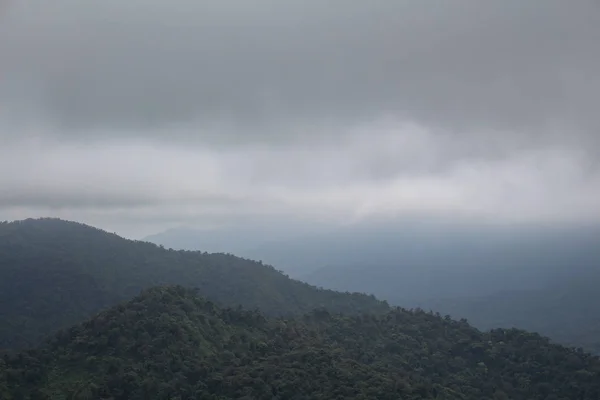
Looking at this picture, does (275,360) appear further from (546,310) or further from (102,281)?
(546,310)

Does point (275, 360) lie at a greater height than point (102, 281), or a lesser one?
lesser

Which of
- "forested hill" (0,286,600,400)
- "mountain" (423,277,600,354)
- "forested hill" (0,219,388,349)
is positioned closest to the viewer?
"forested hill" (0,286,600,400)

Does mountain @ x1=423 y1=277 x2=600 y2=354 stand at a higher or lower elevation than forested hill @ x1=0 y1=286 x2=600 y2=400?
higher

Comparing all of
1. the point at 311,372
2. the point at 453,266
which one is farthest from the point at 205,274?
the point at 453,266

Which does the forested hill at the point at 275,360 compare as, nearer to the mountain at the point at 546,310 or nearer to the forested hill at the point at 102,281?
the forested hill at the point at 102,281

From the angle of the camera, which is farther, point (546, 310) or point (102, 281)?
point (546, 310)

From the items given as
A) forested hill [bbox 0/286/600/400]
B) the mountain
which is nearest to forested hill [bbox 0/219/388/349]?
forested hill [bbox 0/286/600/400]

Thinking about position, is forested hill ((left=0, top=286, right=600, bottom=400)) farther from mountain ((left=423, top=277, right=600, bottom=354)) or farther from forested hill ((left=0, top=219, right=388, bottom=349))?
mountain ((left=423, top=277, right=600, bottom=354))

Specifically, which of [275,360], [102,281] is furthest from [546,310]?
[275,360]
